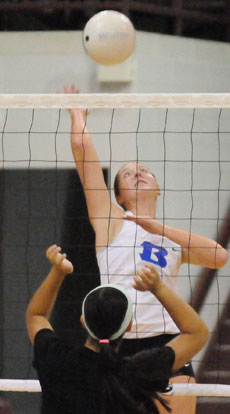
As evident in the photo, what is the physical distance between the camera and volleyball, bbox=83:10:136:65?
5589 mm

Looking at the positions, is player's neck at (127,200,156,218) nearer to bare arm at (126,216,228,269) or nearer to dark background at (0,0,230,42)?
bare arm at (126,216,228,269)

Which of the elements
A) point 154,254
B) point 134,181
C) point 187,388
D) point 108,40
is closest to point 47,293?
point 187,388

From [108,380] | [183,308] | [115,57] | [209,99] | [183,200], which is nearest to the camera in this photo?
[108,380]

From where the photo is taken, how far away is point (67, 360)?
→ 2617mm

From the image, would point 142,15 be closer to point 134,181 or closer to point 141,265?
point 134,181

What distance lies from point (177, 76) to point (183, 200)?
42.0 inches

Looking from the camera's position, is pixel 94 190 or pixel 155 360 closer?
pixel 155 360

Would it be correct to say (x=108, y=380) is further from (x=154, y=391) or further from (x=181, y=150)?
(x=181, y=150)

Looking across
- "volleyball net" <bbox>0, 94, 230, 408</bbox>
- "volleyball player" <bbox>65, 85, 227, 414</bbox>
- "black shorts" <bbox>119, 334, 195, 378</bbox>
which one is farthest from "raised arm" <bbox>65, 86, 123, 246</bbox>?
"volleyball net" <bbox>0, 94, 230, 408</bbox>

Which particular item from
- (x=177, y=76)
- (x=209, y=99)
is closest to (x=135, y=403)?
(x=209, y=99)

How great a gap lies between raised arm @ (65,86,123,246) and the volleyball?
1363mm

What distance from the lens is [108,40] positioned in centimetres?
557

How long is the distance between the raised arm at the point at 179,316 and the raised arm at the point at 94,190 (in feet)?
3.82

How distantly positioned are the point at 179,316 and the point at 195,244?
959 mm
